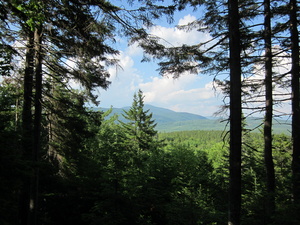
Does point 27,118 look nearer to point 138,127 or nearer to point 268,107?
point 268,107

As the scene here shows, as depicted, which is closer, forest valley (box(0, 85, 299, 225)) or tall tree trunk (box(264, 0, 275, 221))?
forest valley (box(0, 85, 299, 225))

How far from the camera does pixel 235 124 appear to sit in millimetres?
4750

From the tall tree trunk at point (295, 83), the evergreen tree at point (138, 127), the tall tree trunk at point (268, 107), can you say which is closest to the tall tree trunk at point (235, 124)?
the tall tree trunk at point (268, 107)

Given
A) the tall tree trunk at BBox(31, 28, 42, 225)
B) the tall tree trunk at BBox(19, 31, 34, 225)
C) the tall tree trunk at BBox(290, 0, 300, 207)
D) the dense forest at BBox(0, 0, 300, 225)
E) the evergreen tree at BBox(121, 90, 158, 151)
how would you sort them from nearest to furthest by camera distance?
the dense forest at BBox(0, 0, 300, 225) → the tall tree trunk at BBox(31, 28, 42, 225) → the tall tree trunk at BBox(19, 31, 34, 225) → the tall tree trunk at BBox(290, 0, 300, 207) → the evergreen tree at BBox(121, 90, 158, 151)

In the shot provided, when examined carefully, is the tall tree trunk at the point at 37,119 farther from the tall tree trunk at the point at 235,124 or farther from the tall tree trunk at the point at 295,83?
the tall tree trunk at the point at 295,83

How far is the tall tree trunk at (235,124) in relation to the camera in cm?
457

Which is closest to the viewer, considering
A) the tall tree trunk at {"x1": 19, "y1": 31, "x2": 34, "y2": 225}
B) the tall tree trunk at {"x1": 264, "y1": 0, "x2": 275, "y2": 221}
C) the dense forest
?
the dense forest

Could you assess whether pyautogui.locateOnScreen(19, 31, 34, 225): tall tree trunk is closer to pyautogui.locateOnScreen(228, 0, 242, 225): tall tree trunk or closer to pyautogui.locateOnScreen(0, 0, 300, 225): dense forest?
pyautogui.locateOnScreen(0, 0, 300, 225): dense forest

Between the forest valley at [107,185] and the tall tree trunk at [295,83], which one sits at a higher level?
the tall tree trunk at [295,83]

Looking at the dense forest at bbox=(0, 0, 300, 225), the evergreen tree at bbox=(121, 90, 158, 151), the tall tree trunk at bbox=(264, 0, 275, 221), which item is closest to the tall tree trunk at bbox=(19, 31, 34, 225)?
the dense forest at bbox=(0, 0, 300, 225)

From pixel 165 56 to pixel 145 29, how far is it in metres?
1.07

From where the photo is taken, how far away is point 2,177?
12.3ft

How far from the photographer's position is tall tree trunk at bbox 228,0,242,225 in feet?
15.0

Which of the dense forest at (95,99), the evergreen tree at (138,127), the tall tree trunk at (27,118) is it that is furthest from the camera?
the evergreen tree at (138,127)
